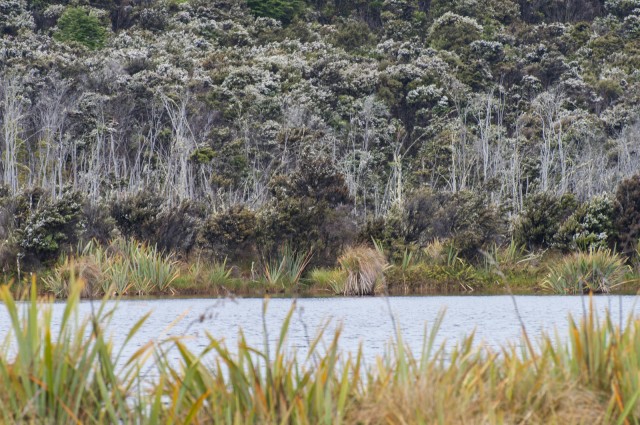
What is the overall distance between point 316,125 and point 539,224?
2737 cm

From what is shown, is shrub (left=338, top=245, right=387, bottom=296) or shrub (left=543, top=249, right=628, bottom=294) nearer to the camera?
shrub (left=338, top=245, right=387, bottom=296)

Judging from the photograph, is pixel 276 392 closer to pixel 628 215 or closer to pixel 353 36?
pixel 628 215

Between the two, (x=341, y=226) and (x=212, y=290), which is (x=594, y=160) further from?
(x=212, y=290)

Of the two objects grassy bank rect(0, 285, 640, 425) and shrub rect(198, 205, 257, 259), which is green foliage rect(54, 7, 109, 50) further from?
grassy bank rect(0, 285, 640, 425)

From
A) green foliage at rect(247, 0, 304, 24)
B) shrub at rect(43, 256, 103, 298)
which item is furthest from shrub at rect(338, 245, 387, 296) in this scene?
green foliage at rect(247, 0, 304, 24)

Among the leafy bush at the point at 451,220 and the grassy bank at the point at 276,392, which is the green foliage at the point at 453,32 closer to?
the leafy bush at the point at 451,220

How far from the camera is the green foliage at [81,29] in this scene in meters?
74.1

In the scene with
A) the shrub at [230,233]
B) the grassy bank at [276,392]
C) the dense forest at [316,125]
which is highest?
the dense forest at [316,125]

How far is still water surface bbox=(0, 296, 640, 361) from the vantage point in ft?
47.6

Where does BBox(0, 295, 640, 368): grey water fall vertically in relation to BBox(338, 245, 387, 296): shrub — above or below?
below

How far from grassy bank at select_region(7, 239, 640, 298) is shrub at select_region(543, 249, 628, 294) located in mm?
28

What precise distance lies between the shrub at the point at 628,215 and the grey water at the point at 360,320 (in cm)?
753

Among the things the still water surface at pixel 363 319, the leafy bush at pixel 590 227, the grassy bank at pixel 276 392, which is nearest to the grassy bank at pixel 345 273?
the leafy bush at pixel 590 227

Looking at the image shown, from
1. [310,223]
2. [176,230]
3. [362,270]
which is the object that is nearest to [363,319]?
[362,270]
